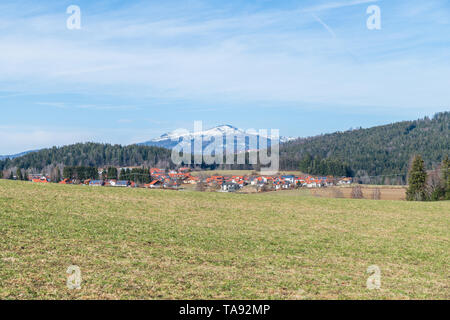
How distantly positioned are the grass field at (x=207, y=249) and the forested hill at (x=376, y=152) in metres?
91.9

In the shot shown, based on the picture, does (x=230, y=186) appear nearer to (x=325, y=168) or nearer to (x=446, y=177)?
(x=446, y=177)

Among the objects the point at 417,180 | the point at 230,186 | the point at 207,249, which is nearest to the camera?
the point at 207,249

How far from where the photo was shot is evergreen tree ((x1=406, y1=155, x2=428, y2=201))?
65875 millimetres

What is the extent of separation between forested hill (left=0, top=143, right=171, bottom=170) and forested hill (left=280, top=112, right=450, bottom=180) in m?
48.7

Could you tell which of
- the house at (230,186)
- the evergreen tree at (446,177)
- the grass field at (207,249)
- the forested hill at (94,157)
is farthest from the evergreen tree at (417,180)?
the forested hill at (94,157)

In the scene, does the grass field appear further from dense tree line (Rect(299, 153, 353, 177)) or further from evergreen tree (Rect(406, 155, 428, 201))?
dense tree line (Rect(299, 153, 353, 177))

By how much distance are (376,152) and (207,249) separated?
16020 cm

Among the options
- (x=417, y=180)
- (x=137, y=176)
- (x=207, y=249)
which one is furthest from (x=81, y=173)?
(x=207, y=249)

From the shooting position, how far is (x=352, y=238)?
19.9 metres

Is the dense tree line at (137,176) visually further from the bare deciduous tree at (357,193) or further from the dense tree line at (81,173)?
the bare deciduous tree at (357,193)

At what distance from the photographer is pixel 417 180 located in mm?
66375

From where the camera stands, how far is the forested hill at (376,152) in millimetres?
130625
